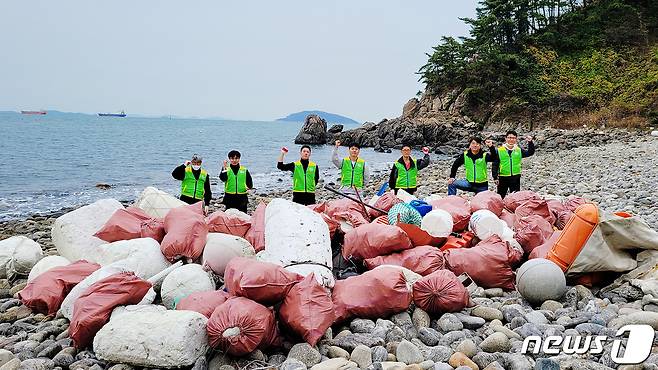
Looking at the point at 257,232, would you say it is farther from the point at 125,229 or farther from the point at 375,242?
the point at 125,229

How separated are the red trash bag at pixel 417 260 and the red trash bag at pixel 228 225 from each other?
152 cm

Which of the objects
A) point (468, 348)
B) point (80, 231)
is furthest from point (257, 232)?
point (468, 348)

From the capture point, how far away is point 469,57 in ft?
135

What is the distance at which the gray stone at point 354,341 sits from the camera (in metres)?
3.58

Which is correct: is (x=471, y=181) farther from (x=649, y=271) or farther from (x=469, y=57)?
(x=469, y=57)

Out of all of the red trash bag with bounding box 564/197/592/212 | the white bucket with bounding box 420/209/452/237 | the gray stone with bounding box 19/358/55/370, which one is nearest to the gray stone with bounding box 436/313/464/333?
the white bucket with bounding box 420/209/452/237

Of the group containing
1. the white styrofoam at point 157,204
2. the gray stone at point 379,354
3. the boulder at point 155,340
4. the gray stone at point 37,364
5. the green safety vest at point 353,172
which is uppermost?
the green safety vest at point 353,172

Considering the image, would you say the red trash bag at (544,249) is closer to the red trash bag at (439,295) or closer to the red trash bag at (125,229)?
the red trash bag at (439,295)

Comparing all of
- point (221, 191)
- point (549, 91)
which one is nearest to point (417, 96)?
point (549, 91)

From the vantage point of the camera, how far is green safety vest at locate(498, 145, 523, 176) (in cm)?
910

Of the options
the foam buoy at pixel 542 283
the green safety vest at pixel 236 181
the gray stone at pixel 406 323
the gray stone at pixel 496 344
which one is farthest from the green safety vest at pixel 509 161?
the gray stone at pixel 496 344

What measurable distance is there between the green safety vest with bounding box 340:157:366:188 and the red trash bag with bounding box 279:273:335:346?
4.98 meters

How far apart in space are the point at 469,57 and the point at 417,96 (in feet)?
19.6

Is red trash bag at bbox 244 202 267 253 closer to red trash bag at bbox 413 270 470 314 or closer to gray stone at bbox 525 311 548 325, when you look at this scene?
red trash bag at bbox 413 270 470 314
